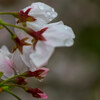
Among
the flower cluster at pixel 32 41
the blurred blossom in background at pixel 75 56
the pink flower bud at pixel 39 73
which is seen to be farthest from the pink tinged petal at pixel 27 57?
the blurred blossom in background at pixel 75 56

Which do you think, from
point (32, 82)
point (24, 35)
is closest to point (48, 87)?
point (32, 82)

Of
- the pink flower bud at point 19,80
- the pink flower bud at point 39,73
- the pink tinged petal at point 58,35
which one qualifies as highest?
the pink tinged petal at point 58,35

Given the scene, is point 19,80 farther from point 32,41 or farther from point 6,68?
point 32,41

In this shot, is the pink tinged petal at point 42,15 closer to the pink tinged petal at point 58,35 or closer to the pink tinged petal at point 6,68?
the pink tinged petal at point 58,35

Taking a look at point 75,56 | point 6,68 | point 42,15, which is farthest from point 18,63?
point 75,56

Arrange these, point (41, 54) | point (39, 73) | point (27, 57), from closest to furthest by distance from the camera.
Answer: point (41, 54) → point (27, 57) → point (39, 73)

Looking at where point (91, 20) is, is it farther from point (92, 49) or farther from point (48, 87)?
point (48, 87)
